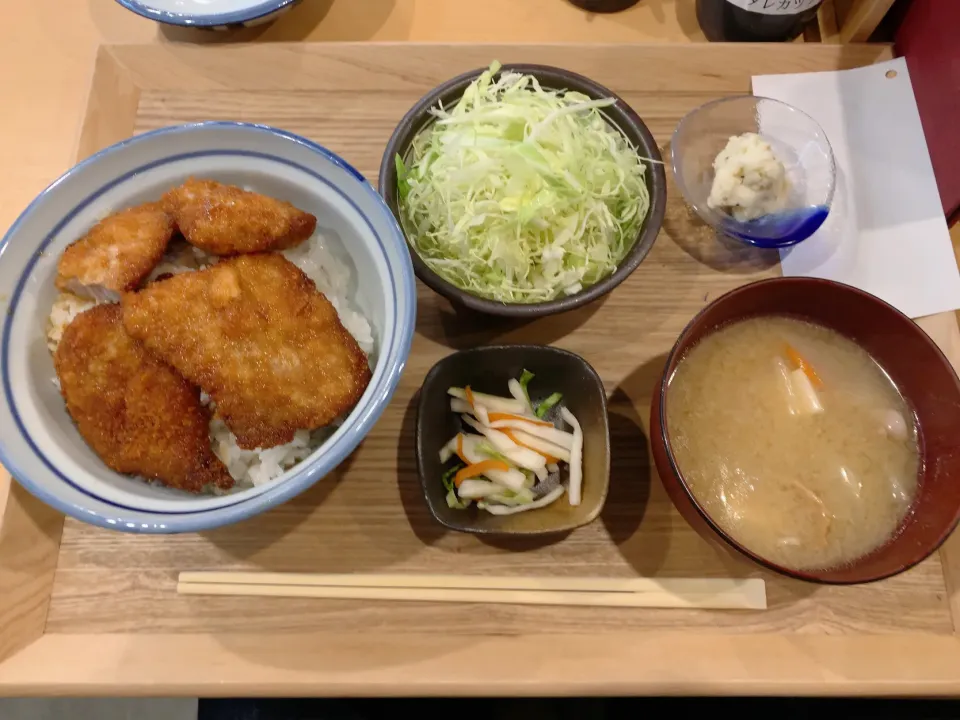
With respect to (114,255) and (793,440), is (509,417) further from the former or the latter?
(114,255)

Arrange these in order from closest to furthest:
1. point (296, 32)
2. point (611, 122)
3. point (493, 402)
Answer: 1. point (493, 402)
2. point (611, 122)
3. point (296, 32)

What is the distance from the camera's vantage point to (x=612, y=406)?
1485mm

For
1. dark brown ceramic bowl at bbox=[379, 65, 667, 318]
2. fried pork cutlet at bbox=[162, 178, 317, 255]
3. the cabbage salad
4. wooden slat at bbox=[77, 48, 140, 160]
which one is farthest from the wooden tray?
wooden slat at bbox=[77, 48, 140, 160]

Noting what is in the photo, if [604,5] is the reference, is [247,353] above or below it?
below

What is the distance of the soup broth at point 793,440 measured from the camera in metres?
1.24

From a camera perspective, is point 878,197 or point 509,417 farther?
point 878,197

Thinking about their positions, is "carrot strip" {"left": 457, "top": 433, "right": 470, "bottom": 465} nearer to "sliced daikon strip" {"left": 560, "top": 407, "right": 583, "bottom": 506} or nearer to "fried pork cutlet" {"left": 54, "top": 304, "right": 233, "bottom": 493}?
"sliced daikon strip" {"left": 560, "top": 407, "right": 583, "bottom": 506}

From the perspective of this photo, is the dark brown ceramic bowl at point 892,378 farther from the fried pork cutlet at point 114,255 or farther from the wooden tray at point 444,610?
the fried pork cutlet at point 114,255

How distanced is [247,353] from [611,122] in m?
0.99

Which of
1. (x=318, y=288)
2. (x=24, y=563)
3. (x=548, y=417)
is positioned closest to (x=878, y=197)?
(x=548, y=417)

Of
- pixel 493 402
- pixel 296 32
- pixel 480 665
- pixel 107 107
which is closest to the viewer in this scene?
pixel 480 665

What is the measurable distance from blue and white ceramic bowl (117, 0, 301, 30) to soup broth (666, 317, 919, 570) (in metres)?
1.40

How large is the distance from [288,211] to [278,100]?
63 centimetres

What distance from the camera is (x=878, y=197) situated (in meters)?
1.66
